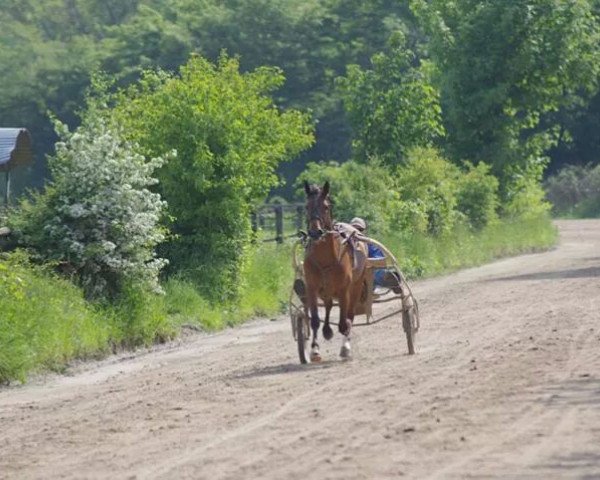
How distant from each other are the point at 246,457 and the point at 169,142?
14.5m

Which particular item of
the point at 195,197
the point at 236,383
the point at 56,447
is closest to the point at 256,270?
the point at 195,197

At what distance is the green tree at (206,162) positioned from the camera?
2509 cm

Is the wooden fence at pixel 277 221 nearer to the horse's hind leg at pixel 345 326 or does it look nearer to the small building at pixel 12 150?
the small building at pixel 12 150

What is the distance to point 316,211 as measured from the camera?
17188 mm

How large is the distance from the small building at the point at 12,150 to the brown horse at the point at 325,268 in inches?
448

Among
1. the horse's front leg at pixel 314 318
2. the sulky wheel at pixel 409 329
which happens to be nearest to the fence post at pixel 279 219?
the sulky wheel at pixel 409 329

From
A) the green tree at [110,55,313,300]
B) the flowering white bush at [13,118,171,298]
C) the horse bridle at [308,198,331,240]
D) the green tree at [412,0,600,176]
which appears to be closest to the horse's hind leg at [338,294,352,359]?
the horse bridle at [308,198,331,240]

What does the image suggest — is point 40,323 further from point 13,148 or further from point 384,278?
point 13,148

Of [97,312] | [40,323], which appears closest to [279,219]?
[97,312]

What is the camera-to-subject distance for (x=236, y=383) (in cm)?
1614

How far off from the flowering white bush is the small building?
6.20 metres

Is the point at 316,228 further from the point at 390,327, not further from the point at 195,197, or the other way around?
the point at 195,197

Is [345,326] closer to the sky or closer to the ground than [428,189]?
closer to the ground

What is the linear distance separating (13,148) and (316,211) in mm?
12590
